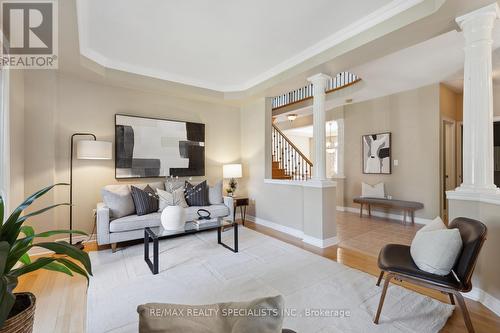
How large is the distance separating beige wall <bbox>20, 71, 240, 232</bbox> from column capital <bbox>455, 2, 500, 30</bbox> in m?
4.27

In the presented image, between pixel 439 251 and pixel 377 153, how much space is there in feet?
13.9

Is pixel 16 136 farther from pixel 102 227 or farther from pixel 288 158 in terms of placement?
pixel 288 158

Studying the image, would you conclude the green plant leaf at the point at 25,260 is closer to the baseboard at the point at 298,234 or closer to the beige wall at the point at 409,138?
the baseboard at the point at 298,234

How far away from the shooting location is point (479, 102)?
90.6 inches

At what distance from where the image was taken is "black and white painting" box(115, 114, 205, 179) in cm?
423

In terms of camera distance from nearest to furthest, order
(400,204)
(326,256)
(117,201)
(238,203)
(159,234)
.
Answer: (159,234), (326,256), (117,201), (400,204), (238,203)

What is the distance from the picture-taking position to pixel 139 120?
14.3ft

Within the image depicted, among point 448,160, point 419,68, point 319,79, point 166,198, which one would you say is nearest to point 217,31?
point 319,79

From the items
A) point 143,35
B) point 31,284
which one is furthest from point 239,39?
point 31,284

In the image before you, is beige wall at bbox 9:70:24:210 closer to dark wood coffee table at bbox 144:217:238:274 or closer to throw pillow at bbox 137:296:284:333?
dark wood coffee table at bbox 144:217:238:274

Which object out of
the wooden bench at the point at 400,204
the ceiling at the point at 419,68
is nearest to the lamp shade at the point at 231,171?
the ceiling at the point at 419,68

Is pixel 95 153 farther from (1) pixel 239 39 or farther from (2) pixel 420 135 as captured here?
(2) pixel 420 135

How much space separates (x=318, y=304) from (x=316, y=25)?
3.03 meters

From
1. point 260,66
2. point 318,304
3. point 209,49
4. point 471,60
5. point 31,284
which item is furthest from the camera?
point 260,66
